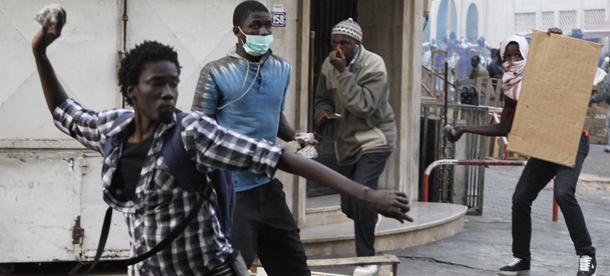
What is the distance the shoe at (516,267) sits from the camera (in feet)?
20.3

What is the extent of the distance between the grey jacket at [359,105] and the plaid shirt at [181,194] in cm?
307

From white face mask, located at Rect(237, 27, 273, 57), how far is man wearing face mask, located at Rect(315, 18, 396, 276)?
138cm

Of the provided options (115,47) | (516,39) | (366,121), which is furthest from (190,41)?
(516,39)

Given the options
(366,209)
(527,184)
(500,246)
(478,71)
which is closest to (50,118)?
(366,209)

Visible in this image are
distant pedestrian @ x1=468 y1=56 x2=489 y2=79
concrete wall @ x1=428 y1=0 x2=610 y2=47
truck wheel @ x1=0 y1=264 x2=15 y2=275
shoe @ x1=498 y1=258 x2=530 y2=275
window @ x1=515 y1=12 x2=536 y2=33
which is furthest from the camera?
window @ x1=515 y1=12 x2=536 y2=33

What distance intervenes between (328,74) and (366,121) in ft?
1.62

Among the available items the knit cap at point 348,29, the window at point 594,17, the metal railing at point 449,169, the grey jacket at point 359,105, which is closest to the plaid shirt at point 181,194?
the grey jacket at point 359,105

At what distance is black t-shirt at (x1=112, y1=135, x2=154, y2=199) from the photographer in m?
2.60

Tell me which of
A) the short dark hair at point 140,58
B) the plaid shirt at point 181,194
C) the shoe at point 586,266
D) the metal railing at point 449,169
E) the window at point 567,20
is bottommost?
the shoe at point 586,266

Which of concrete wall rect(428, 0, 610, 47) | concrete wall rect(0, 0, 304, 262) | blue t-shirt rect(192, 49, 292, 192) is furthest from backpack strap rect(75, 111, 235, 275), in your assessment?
concrete wall rect(428, 0, 610, 47)

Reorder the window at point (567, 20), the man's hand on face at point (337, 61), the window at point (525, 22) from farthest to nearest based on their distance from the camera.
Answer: the window at point (525, 22), the window at point (567, 20), the man's hand on face at point (337, 61)

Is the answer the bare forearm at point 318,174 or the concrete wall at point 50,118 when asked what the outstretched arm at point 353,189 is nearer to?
the bare forearm at point 318,174

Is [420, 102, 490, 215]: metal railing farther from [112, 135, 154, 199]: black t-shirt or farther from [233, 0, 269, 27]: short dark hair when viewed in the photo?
[112, 135, 154, 199]: black t-shirt

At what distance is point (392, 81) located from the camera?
842 centimetres
